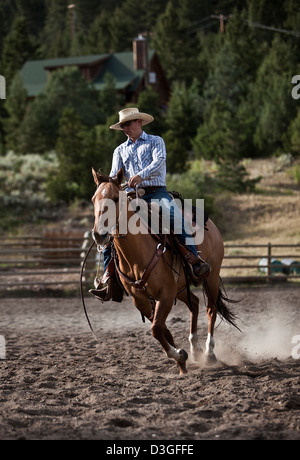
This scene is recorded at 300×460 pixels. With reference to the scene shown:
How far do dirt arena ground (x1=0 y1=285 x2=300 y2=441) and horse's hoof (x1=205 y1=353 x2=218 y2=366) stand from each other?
0.08 meters

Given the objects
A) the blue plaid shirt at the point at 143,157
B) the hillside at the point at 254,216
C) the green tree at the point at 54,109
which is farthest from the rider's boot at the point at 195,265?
the green tree at the point at 54,109

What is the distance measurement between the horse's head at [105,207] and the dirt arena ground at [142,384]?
1.61 m

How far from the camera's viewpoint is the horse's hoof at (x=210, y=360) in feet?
25.7

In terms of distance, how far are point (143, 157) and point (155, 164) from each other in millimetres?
294

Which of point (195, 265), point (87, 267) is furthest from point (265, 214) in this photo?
point (195, 265)

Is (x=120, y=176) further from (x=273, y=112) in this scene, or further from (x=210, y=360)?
(x=273, y=112)

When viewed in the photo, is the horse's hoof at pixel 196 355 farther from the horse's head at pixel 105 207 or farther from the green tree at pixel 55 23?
the green tree at pixel 55 23

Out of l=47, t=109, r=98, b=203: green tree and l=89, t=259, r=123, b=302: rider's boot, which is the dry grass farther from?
l=89, t=259, r=123, b=302: rider's boot

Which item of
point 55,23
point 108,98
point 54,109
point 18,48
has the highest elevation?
point 55,23

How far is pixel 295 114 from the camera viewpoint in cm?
3525

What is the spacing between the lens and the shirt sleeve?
6.86 m

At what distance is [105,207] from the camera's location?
613 centimetres

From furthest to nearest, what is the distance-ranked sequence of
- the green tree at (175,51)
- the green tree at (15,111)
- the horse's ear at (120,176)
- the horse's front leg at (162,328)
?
the green tree at (175,51)
the green tree at (15,111)
the horse's front leg at (162,328)
the horse's ear at (120,176)

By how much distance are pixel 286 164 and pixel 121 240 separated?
28.6 metres
